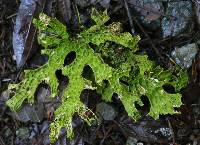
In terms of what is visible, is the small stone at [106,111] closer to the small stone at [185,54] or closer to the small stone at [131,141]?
the small stone at [131,141]

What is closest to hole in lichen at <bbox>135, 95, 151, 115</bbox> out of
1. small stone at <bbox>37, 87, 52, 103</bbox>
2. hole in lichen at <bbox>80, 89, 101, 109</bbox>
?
hole in lichen at <bbox>80, 89, 101, 109</bbox>

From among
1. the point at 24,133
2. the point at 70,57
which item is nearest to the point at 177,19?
the point at 70,57

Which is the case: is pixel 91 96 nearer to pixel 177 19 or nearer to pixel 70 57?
pixel 70 57

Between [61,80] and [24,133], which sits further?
[24,133]

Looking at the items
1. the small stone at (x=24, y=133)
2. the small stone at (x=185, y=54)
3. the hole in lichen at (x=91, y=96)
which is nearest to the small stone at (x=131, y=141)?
the hole in lichen at (x=91, y=96)

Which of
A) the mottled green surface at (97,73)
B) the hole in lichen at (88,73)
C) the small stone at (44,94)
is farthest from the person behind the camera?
the small stone at (44,94)

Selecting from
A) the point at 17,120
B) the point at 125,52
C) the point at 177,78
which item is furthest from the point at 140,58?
the point at 17,120
